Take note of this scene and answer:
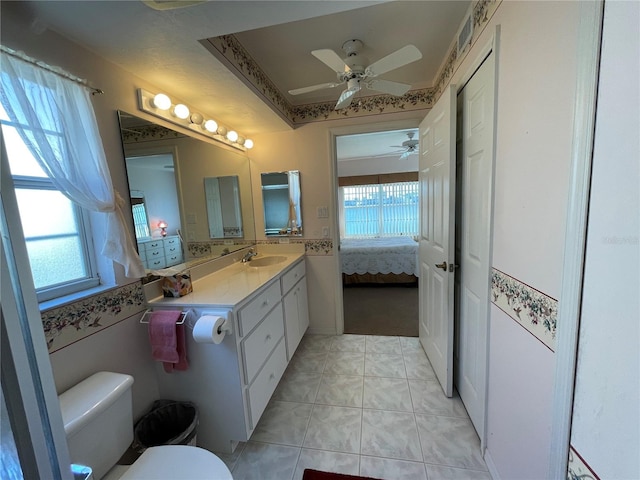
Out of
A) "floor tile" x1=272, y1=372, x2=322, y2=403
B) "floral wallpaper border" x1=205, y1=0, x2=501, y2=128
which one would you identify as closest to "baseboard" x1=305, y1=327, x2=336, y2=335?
"floor tile" x1=272, y1=372, x2=322, y2=403

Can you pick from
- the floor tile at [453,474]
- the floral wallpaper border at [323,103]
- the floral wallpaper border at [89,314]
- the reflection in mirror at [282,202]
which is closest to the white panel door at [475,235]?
the floor tile at [453,474]

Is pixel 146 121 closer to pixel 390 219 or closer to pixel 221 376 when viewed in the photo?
pixel 221 376

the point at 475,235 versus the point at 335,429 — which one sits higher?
the point at 475,235

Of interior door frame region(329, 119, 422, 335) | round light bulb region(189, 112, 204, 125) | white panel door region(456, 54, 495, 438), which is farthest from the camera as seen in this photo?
interior door frame region(329, 119, 422, 335)

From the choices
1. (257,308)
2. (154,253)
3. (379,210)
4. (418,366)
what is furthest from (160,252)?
(379,210)

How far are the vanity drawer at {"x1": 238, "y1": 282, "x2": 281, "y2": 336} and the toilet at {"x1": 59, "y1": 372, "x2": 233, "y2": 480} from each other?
1.73ft

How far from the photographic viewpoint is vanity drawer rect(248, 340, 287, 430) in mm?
1466

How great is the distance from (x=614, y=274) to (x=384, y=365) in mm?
2054

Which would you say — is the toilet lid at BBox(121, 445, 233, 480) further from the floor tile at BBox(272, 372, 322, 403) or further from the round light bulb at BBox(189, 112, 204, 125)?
the round light bulb at BBox(189, 112, 204, 125)

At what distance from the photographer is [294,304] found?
222 cm

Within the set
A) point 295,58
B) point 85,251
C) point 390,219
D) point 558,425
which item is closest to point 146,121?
point 85,251

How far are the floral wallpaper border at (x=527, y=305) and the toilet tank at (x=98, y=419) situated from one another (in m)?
1.60

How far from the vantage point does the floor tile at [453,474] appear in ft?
4.18

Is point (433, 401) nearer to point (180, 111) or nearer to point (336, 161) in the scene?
point (336, 161)
